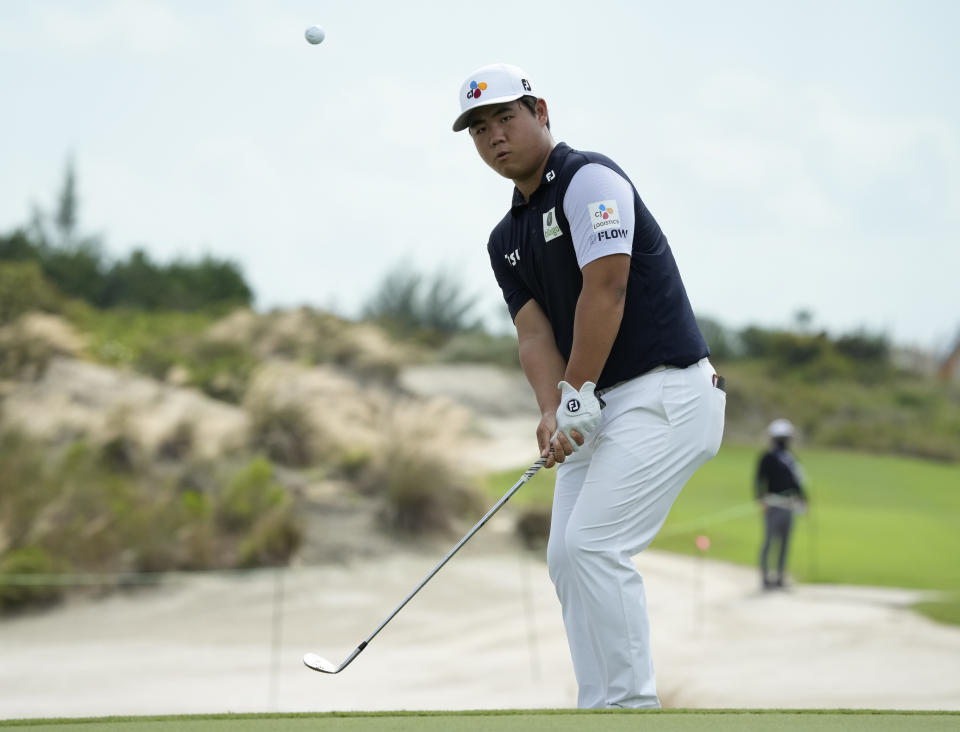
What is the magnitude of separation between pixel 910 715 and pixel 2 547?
806 centimetres

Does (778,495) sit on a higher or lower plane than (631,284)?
lower

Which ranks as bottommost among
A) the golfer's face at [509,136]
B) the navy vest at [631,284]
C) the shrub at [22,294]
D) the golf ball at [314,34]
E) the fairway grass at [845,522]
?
the fairway grass at [845,522]

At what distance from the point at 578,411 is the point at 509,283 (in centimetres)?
64

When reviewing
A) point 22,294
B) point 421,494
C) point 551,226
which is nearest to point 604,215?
point 551,226

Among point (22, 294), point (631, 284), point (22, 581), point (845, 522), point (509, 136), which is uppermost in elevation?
point (22, 294)

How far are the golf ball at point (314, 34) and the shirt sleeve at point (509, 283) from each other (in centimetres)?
82

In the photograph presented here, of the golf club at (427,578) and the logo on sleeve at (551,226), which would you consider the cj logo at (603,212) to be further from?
the golf club at (427,578)

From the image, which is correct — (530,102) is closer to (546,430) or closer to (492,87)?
(492,87)

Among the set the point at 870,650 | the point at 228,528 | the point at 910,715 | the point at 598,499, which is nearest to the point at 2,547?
the point at 228,528

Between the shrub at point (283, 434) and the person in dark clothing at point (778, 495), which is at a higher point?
the shrub at point (283, 434)

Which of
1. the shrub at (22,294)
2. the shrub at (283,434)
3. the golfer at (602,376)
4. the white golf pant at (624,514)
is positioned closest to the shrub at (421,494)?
the shrub at (283,434)

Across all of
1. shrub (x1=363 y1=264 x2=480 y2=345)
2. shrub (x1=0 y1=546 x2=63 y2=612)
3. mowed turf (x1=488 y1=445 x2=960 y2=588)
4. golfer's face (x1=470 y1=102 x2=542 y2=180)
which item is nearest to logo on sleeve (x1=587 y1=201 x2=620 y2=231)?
golfer's face (x1=470 y1=102 x2=542 y2=180)

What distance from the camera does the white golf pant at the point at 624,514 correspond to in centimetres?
281

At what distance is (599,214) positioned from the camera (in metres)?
2.87
